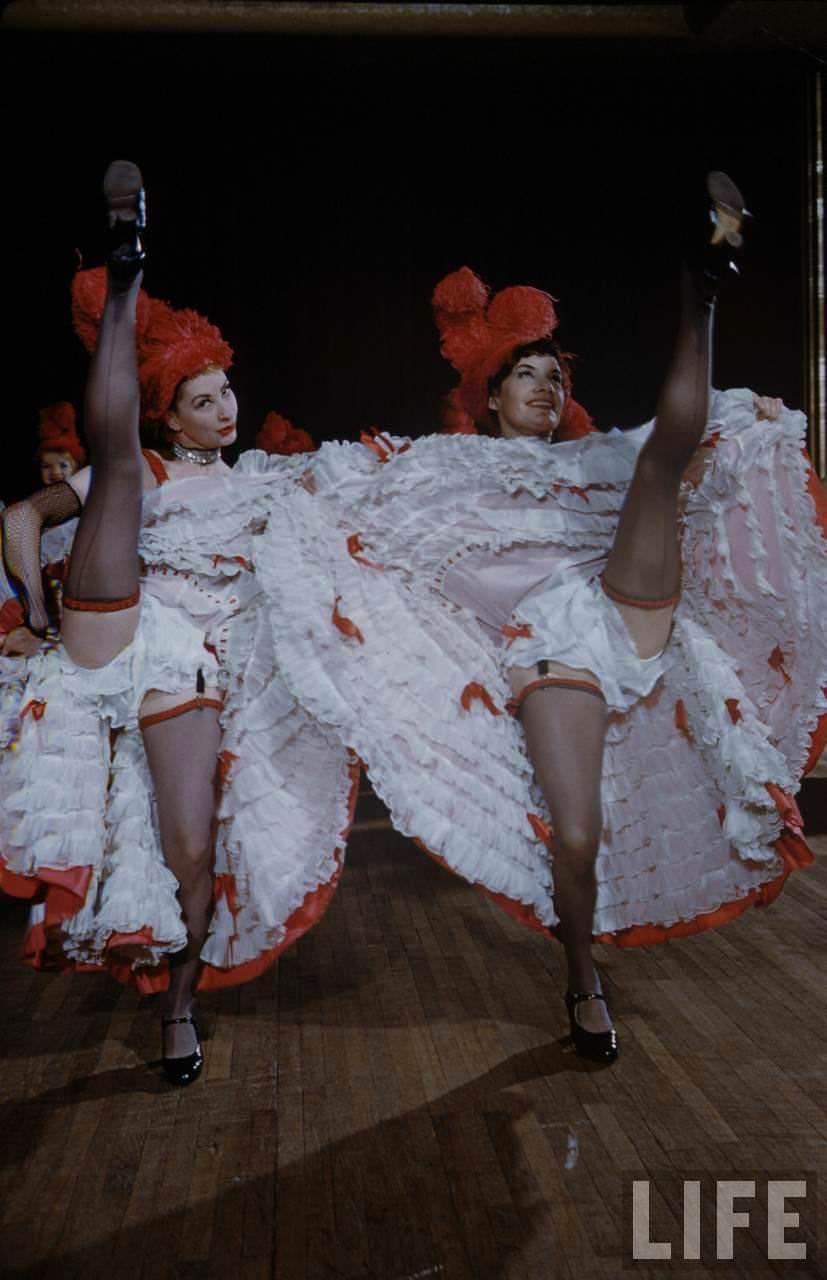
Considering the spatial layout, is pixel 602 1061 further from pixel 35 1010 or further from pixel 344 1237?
pixel 35 1010

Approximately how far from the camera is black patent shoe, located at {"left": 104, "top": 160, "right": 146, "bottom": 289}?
1.99 m

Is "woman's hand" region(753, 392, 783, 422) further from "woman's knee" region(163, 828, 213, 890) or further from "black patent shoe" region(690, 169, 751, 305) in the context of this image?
"woman's knee" region(163, 828, 213, 890)

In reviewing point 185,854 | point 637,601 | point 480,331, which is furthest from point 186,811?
point 480,331

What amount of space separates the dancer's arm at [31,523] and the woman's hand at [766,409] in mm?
1377

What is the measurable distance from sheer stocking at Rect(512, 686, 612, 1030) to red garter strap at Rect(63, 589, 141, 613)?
0.81 metres

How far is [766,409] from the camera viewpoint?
2387 millimetres

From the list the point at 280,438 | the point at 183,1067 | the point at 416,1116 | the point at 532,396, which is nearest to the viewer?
the point at 416,1116

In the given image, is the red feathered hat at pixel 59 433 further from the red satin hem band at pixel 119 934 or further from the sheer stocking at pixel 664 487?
the sheer stocking at pixel 664 487

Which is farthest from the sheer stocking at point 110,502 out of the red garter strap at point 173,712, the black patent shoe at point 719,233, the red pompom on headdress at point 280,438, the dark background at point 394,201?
the dark background at point 394,201

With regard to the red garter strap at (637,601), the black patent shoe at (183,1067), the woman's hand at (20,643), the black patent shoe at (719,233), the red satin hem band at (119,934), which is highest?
the black patent shoe at (719,233)

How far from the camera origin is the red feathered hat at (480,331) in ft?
8.61

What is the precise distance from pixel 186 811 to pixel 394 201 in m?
3.67

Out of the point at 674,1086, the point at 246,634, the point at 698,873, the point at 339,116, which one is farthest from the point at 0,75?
the point at 674,1086

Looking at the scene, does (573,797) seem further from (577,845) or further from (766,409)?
(766,409)
